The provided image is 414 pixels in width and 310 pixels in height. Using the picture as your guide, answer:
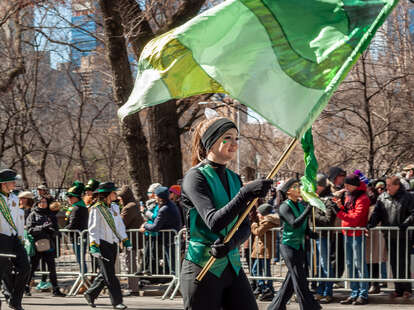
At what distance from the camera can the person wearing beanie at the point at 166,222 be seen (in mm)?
11734

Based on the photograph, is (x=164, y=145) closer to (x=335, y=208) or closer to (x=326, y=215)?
(x=326, y=215)

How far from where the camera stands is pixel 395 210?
33.5 ft

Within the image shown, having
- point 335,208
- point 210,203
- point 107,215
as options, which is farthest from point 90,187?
point 210,203

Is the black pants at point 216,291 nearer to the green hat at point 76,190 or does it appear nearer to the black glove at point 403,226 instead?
the black glove at point 403,226

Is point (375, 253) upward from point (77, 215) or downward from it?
downward

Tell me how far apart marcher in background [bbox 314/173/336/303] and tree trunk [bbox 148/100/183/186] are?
19.0 ft

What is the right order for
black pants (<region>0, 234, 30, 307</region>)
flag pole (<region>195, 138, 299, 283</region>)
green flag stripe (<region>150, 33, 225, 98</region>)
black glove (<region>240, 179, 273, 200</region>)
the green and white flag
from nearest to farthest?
black glove (<region>240, 179, 273, 200</region>)
flag pole (<region>195, 138, 299, 283</region>)
the green and white flag
green flag stripe (<region>150, 33, 225, 98</region>)
black pants (<region>0, 234, 30, 307</region>)

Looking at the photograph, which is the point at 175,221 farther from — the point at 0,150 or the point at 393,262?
the point at 0,150

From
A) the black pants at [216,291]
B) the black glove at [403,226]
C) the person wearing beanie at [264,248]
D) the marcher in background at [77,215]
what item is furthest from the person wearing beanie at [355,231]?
the black pants at [216,291]

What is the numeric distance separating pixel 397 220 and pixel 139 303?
3.98 meters

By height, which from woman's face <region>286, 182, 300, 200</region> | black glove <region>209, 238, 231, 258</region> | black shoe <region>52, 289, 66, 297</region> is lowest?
black shoe <region>52, 289, 66, 297</region>

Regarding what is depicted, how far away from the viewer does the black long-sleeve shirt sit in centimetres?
414

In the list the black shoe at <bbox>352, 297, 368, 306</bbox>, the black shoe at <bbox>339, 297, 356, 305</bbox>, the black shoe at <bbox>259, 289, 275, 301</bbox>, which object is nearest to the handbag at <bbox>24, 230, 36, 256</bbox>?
the black shoe at <bbox>259, 289, 275, 301</bbox>

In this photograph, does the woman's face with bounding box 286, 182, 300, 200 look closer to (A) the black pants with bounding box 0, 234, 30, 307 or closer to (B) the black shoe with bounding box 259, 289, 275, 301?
(B) the black shoe with bounding box 259, 289, 275, 301
